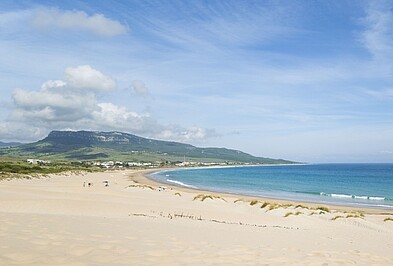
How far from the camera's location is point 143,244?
27.4 feet

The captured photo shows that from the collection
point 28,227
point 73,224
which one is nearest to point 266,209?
point 73,224

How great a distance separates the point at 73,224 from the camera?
10898 mm

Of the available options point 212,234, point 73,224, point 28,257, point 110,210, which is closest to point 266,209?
point 110,210

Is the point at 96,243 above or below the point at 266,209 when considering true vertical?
above

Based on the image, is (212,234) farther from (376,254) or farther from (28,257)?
(28,257)

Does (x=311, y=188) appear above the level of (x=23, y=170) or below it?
below

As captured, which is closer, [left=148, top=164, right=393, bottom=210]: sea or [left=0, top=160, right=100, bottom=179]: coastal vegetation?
[left=148, top=164, right=393, bottom=210]: sea

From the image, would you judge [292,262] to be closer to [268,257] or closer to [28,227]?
[268,257]

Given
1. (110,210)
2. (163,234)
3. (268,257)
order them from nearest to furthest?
(268,257)
(163,234)
(110,210)

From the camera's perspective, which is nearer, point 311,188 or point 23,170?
point 311,188

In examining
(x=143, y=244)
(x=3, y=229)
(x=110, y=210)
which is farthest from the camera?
(x=110, y=210)

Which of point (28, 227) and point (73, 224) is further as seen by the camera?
point (73, 224)

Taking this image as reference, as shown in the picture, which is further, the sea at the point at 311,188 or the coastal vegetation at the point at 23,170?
the coastal vegetation at the point at 23,170

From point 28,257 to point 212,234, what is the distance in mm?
6041
